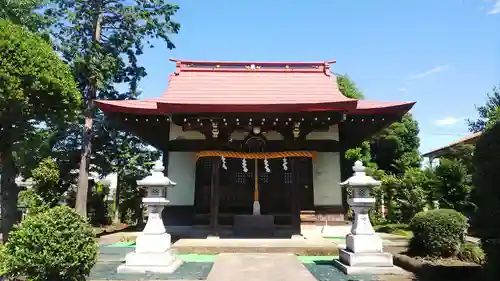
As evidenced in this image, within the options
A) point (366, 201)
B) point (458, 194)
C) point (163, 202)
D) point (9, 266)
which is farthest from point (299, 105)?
point (9, 266)

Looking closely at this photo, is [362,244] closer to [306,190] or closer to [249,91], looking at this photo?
[306,190]

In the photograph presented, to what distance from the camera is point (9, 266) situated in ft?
13.1

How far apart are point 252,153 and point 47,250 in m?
6.34

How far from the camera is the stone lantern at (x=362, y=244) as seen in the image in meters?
5.83

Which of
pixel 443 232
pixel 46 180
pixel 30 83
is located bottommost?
pixel 443 232

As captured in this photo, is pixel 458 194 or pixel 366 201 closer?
pixel 366 201

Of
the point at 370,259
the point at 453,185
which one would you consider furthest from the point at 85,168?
the point at 453,185

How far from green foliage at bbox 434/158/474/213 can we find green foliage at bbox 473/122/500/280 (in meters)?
5.34

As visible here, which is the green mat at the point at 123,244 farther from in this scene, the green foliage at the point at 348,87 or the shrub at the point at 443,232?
the green foliage at the point at 348,87

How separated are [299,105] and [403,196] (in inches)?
277

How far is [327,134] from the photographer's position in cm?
1069

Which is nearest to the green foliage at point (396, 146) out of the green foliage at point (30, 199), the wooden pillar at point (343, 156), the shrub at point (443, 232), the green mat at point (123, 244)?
the wooden pillar at point (343, 156)

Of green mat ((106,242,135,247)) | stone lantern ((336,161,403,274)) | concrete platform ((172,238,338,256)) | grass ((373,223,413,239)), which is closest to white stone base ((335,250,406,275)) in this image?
stone lantern ((336,161,403,274))

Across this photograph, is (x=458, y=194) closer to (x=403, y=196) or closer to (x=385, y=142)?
(x=403, y=196)
